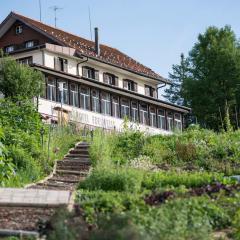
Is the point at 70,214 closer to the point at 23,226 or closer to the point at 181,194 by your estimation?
the point at 23,226

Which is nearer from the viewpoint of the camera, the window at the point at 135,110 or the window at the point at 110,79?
the window at the point at 135,110

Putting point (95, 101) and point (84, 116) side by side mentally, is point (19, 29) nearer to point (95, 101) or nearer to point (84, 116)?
point (95, 101)

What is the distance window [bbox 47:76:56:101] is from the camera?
142 ft

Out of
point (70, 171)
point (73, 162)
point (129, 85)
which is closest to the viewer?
point (70, 171)

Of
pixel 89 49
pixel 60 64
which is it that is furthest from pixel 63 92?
pixel 89 49

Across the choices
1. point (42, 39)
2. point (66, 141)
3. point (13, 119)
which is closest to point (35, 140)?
point (13, 119)

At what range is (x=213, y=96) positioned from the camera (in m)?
57.1

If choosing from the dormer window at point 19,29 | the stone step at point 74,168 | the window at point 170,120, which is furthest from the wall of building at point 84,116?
the stone step at point 74,168

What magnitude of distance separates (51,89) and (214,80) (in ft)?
57.6

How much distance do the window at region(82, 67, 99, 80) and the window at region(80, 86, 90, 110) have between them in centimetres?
314

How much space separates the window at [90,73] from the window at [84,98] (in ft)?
10.3

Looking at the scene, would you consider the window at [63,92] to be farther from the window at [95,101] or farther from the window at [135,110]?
the window at [135,110]

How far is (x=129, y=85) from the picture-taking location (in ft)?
176

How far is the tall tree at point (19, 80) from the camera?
129 feet
